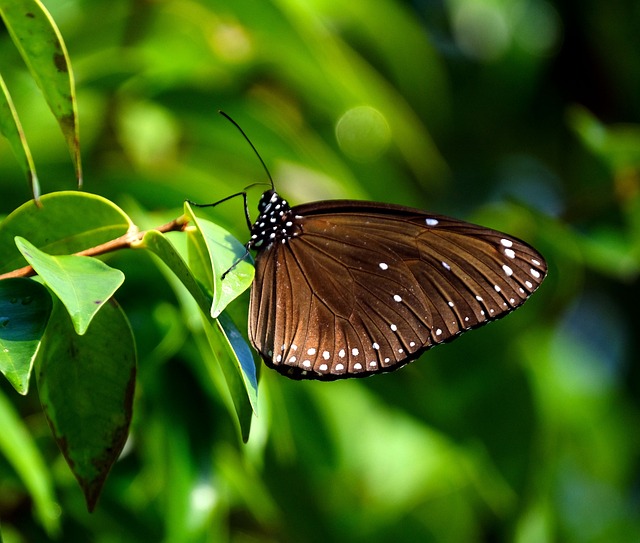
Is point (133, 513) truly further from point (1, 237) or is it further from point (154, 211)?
point (1, 237)

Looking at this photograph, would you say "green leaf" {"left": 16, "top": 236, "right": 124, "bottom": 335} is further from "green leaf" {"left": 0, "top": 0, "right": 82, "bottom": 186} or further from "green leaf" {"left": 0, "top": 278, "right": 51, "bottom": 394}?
Result: "green leaf" {"left": 0, "top": 0, "right": 82, "bottom": 186}

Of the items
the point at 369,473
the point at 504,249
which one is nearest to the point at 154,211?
the point at 504,249

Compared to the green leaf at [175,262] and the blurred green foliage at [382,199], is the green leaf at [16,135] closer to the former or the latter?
the green leaf at [175,262]

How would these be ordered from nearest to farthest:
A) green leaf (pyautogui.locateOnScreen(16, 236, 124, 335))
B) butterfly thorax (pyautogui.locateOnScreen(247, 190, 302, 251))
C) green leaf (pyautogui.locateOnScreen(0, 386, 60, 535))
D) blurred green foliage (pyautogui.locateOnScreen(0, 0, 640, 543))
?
green leaf (pyautogui.locateOnScreen(16, 236, 124, 335)) → green leaf (pyautogui.locateOnScreen(0, 386, 60, 535)) → butterfly thorax (pyautogui.locateOnScreen(247, 190, 302, 251)) → blurred green foliage (pyautogui.locateOnScreen(0, 0, 640, 543))

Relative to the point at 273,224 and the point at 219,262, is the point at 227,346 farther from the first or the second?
the point at 273,224

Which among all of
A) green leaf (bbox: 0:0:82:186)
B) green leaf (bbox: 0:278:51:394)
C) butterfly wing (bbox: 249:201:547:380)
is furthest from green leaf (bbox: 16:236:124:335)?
butterfly wing (bbox: 249:201:547:380)

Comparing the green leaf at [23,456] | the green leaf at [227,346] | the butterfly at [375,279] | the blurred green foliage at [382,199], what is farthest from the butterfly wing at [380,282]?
the green leaf at [23,456]
